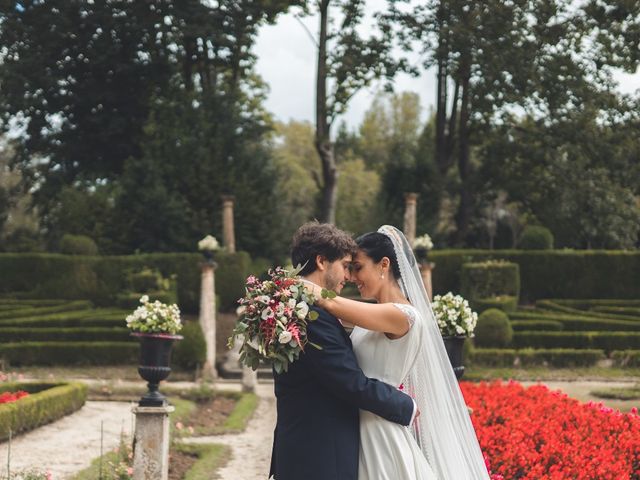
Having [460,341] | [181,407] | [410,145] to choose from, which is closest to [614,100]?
[410,145]

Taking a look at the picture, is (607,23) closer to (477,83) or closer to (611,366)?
(477,83)

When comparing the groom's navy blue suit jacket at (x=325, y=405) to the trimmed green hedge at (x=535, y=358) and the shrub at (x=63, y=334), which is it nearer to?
the trimmed green hedge at (x=535, y=358)

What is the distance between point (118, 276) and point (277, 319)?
2377 cm

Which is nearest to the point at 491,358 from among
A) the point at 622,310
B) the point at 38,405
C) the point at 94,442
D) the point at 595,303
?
the point at 622,310

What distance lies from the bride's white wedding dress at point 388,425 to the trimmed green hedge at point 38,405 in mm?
7617

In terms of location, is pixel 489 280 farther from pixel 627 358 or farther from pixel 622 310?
pixel 627 358

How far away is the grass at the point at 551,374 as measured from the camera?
1791 centimetres

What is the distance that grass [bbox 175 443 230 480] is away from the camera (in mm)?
8672

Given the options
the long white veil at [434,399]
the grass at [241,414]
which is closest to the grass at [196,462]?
the grass at [241,414]

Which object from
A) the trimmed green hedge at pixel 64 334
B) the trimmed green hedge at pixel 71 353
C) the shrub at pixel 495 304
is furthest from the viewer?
the shrub at pixel 495 304

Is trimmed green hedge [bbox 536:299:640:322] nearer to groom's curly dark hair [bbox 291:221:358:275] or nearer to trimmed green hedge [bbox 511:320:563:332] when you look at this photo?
trimmed green hedge [bbox 511:320:563:332]

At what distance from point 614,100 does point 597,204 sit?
329 centimetres

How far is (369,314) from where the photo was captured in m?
3.67

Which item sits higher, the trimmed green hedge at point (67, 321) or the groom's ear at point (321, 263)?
the groom's ear at point (321, 263)
